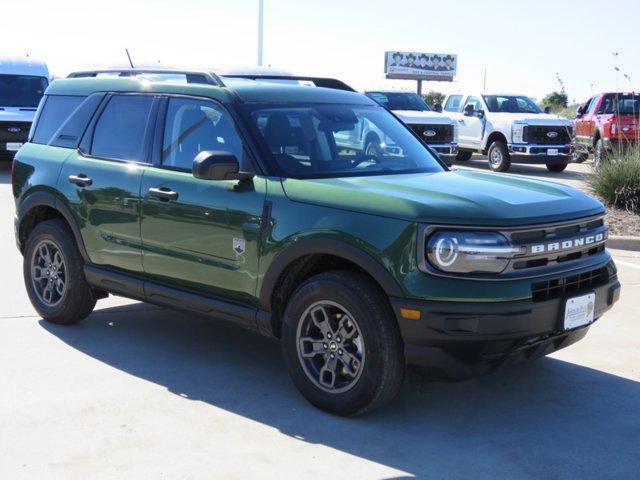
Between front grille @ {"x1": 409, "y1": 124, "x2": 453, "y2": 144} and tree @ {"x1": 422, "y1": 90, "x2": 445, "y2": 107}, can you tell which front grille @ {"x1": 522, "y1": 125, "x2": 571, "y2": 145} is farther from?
tree @ {"x1": 422, "y1": 90, "x2": 445, "y2": 107}

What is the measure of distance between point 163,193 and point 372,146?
134 centimetres

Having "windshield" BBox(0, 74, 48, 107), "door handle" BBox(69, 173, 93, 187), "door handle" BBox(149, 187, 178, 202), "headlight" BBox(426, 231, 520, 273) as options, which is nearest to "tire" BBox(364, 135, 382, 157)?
"door handle" BBox(149, 187, 178, 202)

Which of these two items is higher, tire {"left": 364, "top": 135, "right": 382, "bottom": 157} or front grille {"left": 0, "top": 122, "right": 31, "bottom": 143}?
tire {"left": 364, "top": 135, "right": 382, "bottom": 157}

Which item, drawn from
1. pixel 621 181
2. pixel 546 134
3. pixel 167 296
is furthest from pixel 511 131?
pixel 167 296

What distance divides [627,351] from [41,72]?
16414mm

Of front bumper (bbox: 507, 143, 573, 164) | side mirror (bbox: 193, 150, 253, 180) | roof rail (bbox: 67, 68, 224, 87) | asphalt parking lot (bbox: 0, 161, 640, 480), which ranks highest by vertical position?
roof rail (bbox: 67, 68, 224, 87)

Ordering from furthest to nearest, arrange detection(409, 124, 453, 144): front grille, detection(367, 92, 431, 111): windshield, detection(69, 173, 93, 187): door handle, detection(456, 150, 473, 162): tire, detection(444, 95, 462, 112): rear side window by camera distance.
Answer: detection(456, 150, 473, 162): tire, detection(444, 95, 462, 112): rear side window, detection(367, 92, 431, 111): windshield, detection(409, 124, 453, 144): front grille, detection(69, 173, 93, 187): door handle

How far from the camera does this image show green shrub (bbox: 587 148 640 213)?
1181cm

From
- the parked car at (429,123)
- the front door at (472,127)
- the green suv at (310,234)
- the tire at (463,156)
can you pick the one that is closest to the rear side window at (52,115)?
the green suv at (310,234)

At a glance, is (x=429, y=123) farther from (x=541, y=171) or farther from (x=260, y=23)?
(x=260, y=23)

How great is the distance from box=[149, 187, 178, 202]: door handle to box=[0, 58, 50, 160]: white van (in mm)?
13829

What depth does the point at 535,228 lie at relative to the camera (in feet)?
15.1

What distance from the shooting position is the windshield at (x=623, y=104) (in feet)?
67.0

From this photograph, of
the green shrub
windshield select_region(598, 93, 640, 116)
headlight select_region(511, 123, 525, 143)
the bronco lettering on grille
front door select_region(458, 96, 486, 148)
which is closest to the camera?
the bronco lettering on grille
